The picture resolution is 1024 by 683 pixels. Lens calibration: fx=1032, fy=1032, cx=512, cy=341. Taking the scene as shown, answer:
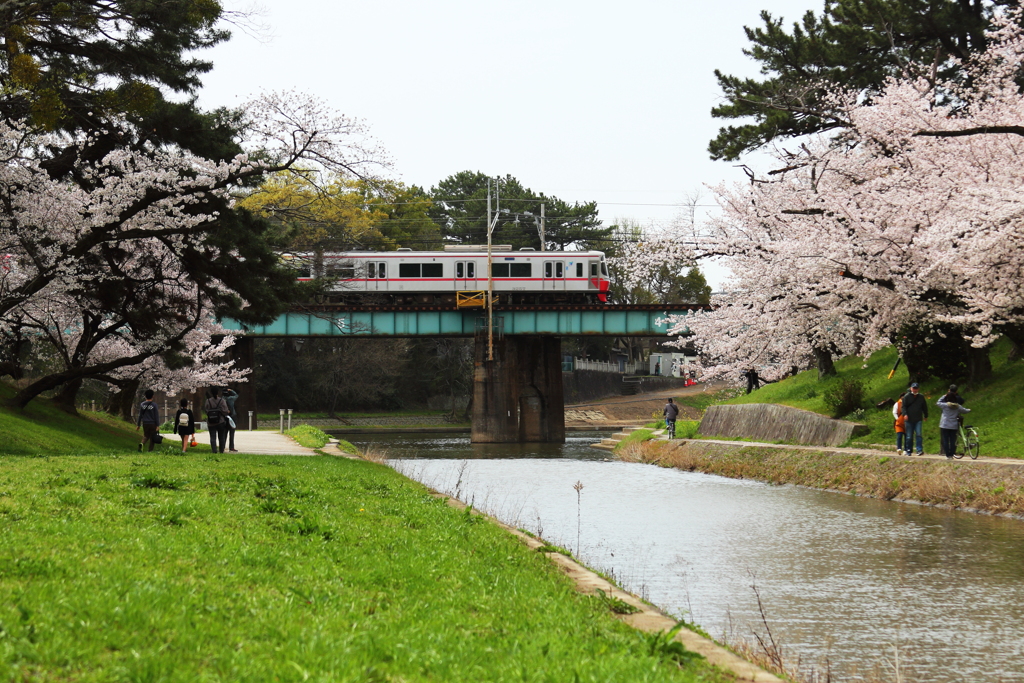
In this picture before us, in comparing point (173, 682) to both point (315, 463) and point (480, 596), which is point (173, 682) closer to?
point (480, 596)

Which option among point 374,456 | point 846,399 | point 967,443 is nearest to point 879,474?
point 967,443

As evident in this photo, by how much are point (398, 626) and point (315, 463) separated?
17.7m

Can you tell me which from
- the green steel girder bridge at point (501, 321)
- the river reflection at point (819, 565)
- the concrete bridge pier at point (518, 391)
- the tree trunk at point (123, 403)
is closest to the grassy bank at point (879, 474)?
the river reflection at point (819, 565)

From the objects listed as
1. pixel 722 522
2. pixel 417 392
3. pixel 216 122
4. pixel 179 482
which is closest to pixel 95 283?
pixel 216 122

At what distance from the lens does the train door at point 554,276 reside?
197ft

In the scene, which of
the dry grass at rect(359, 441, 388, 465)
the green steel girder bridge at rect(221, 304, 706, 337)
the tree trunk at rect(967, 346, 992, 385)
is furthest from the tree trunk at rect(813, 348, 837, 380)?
the green steel girder bridge at rect(221, 304, 706, 337)

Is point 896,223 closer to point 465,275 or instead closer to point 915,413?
point 915,413

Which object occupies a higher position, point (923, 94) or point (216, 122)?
point (923, 94)

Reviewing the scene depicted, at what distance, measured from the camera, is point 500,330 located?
60.0m

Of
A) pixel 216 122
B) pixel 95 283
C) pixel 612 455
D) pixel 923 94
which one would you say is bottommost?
pixel 612 455

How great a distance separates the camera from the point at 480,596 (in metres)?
7.89

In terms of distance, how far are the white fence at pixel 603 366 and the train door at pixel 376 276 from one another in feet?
126

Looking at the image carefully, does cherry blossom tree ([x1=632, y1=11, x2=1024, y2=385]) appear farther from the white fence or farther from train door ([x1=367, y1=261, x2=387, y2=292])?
the white fence

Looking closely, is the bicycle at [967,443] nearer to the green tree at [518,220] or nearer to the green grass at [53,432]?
the green grass at [53,432]
